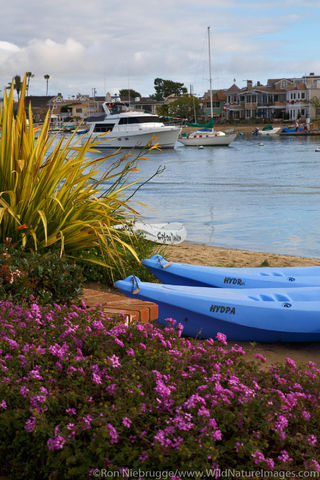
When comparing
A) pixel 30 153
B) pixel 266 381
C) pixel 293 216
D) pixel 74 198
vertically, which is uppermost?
pixel 30 153

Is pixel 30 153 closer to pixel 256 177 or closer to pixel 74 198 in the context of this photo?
pixel 74 198

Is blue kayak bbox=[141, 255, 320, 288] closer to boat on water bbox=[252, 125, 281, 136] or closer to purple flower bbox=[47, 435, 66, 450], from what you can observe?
purple flower bbox=[47, 435, 66, 450]

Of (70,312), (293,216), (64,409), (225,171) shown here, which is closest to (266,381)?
(64,409)

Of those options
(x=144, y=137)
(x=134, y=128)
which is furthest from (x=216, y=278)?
(x=134, y=128)

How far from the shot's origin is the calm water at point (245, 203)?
1265cm

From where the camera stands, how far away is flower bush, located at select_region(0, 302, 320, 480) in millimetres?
2342

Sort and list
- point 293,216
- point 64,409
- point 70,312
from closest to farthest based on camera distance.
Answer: point 64,409
point 70,312
point 293,216

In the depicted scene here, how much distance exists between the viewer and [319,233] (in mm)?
13266

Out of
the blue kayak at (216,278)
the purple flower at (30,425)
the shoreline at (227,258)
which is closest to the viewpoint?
the purple flower at (30,425)

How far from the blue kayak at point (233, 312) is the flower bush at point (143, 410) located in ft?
6.03

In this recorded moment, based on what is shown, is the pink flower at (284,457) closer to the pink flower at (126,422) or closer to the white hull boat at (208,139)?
the pink flower at (126,422)

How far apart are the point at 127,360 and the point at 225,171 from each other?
34.3 m

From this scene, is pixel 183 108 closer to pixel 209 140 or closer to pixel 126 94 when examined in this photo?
pixel 126 94

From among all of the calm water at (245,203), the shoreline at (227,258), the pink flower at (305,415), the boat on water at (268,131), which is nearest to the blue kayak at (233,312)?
the pink flower at (305,415)
